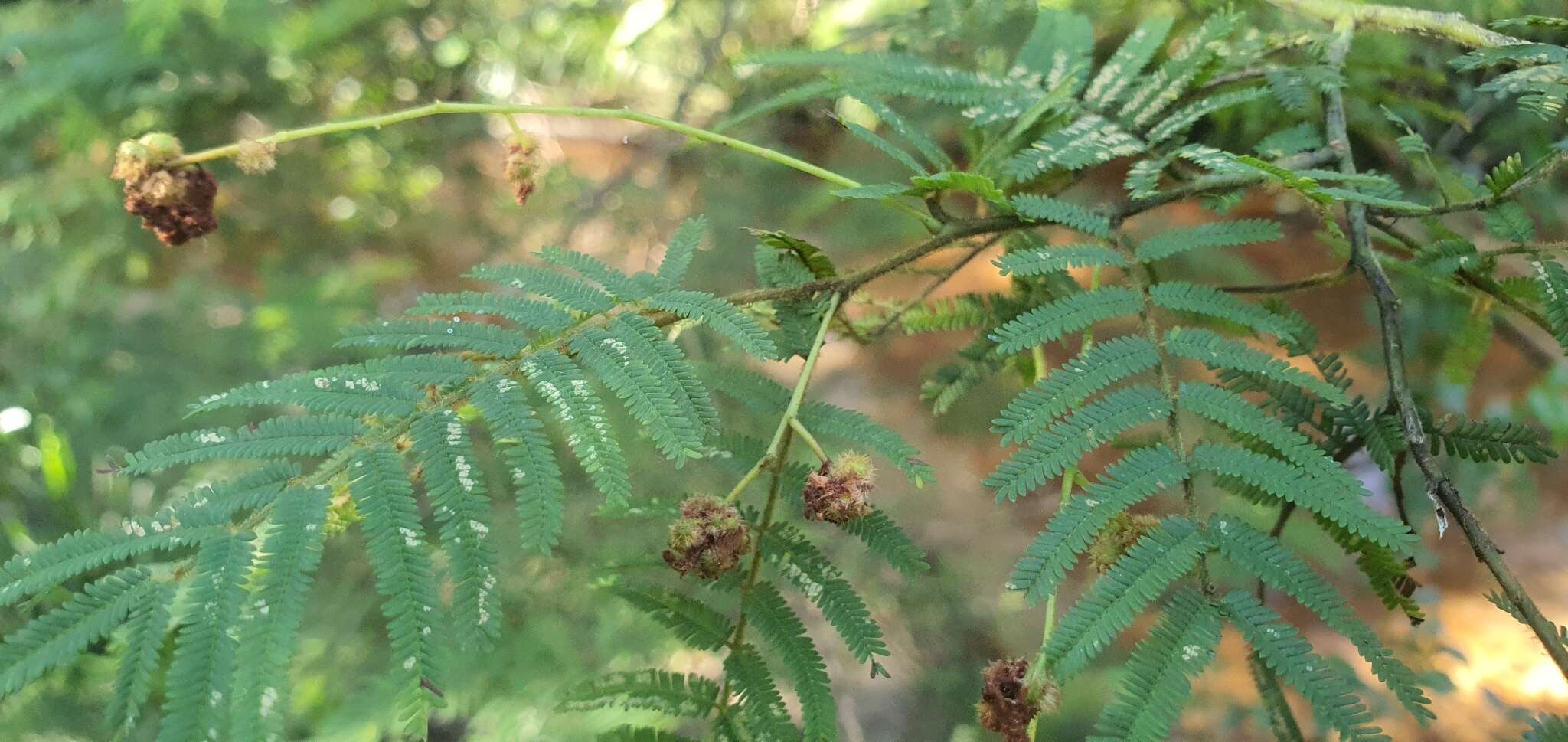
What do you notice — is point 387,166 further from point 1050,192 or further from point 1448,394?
point 1448,394

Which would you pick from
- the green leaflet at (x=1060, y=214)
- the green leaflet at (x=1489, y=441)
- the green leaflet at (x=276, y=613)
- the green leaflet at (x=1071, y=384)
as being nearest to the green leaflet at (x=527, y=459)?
the green leaflet at (x=276, y=613)

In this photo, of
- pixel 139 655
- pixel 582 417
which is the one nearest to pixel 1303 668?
pixel 582 417

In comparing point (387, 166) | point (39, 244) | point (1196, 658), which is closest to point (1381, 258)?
point (1196, 658)

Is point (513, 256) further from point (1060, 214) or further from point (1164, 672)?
point (1164, 672)

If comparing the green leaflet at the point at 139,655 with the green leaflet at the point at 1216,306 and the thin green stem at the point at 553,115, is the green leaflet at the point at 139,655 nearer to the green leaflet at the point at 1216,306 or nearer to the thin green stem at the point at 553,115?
the thin green stem at the point at 553,115

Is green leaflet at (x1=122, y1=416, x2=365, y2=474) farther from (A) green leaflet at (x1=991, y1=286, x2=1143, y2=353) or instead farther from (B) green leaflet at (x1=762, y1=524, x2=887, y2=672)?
(A) green leaflet at (x1=991, y1=286, x2=1143, y2=353)

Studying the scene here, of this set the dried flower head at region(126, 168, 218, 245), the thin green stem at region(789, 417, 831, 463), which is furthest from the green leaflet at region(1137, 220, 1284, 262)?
the dried flower head at region(126, 168, 218, 245)

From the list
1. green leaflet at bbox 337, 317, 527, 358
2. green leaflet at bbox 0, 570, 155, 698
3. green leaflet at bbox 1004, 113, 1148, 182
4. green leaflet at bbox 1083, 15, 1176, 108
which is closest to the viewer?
green leaflet at bbox 0, 570, 155, 698
